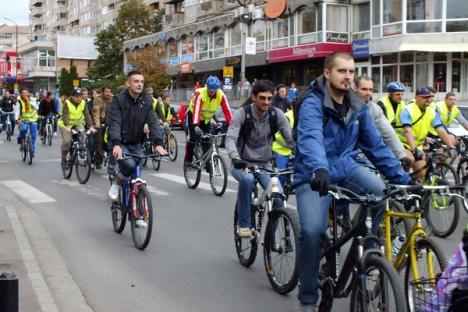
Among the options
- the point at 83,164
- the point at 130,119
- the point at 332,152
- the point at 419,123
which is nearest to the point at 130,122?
the point at 130,119

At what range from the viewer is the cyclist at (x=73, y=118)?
1401cm

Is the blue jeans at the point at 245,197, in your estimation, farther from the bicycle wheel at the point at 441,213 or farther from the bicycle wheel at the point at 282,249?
the bicycle wheel at the point at 441,213

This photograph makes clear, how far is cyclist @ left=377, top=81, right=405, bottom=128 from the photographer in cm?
890

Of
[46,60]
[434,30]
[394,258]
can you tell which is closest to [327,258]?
[394,258]

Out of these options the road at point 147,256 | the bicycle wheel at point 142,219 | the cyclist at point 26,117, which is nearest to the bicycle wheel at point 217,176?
the road at point 147,256

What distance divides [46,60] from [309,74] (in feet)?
279

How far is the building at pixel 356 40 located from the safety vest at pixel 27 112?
15.8 metres

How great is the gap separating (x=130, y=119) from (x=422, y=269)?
4747 mm

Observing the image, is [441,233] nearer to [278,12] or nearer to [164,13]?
[278,12]

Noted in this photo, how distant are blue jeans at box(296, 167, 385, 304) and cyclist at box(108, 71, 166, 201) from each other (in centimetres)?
337

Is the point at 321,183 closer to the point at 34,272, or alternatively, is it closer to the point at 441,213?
the point at 34,272

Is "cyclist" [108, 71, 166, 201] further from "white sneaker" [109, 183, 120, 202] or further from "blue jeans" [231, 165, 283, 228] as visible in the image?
"blue jeans" [231, 165, 283, 228]

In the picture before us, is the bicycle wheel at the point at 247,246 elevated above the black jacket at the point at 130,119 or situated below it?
below

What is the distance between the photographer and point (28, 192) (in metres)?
12.2
